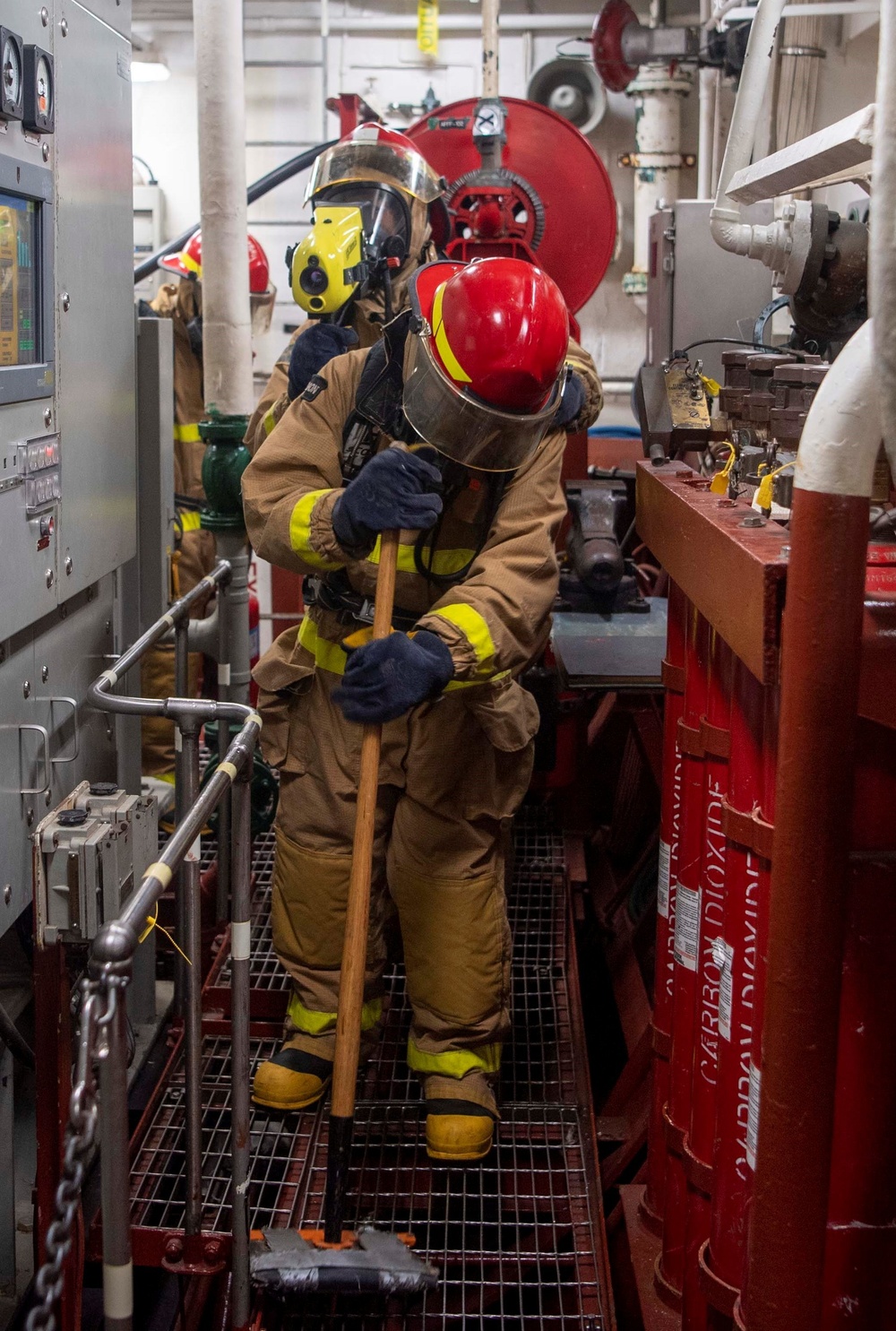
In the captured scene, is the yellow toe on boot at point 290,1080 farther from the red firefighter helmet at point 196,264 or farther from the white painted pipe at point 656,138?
the white painted pipe at point 656,138

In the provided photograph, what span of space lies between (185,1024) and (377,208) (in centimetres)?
211

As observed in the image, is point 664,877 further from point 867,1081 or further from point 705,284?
point 705,284

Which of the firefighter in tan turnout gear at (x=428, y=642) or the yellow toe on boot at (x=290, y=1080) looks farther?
the yellow toe on boot at (x=290, y=1080)

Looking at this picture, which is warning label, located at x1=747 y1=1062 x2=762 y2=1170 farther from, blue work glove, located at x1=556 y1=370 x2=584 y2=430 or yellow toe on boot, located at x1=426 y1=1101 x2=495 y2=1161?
blue work glove, located at x1=556 y1=370 x2=584 y2=430

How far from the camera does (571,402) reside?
2.91 meters

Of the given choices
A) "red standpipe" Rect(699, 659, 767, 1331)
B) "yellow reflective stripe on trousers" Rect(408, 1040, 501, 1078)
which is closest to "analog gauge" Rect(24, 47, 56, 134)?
"red standpipe" Rect(699, 659, 767, 1331)

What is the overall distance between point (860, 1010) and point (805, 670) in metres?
0.41

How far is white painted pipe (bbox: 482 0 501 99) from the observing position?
18.3ft

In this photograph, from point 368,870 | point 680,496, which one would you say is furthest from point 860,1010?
point 368,870

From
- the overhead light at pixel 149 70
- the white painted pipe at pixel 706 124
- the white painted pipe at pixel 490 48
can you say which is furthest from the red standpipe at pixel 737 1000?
the overhead light at pixel 149 70

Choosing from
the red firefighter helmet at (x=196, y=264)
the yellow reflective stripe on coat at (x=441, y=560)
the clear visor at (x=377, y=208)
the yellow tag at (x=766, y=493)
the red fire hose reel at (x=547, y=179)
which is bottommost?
the yellow reflective stripe on coat at (x=441, y=560)

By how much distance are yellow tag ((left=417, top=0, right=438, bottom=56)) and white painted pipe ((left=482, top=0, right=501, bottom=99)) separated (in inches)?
89.9

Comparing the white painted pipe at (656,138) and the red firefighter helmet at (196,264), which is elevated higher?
the white painted pipe at (656,138)

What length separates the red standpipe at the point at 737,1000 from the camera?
1.63m
